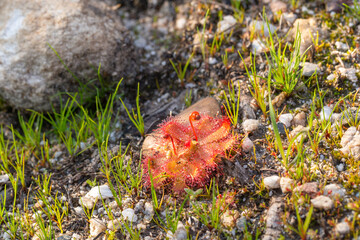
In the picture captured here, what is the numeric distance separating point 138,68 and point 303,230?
239 cm

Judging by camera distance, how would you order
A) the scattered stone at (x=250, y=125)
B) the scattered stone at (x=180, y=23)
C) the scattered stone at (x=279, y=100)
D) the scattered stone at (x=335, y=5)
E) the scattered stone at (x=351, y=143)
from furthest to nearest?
the scattered stone at (x=180, y=23) < the scattered stone at (x=335, y=5) < the scattered stone at (x=279, y=100) < the scattered stone at (x=250, y=125) < the scattered stone at (x=351, y=143)

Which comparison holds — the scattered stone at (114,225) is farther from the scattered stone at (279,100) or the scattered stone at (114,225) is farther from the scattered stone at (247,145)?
the scattered stone at (279,100)

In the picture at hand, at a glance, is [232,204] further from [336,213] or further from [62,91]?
[62,91]

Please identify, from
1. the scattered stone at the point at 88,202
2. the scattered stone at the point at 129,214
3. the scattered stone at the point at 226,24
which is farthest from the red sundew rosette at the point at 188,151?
the scattered stone at the point at 226,24

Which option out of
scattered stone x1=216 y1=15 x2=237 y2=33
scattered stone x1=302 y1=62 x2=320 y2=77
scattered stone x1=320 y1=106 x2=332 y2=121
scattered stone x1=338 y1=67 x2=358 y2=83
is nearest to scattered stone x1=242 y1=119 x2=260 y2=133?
scattered stone x1=320 y1=106 x2=332 y2=121

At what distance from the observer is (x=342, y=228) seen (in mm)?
2094

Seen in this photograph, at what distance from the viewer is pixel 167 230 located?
7.86ft

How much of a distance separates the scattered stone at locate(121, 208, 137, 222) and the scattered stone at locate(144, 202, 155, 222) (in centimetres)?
8

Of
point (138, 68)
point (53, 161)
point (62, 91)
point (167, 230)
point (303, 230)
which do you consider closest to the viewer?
point (303, 230)

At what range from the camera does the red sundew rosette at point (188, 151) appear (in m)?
2.56

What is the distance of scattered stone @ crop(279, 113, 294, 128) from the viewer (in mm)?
2807

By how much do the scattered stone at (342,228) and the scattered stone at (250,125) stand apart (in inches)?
39.3

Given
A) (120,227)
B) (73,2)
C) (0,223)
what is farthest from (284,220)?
(73,2)

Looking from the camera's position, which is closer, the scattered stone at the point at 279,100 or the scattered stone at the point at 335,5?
the scattered stone at the point at 279,100
